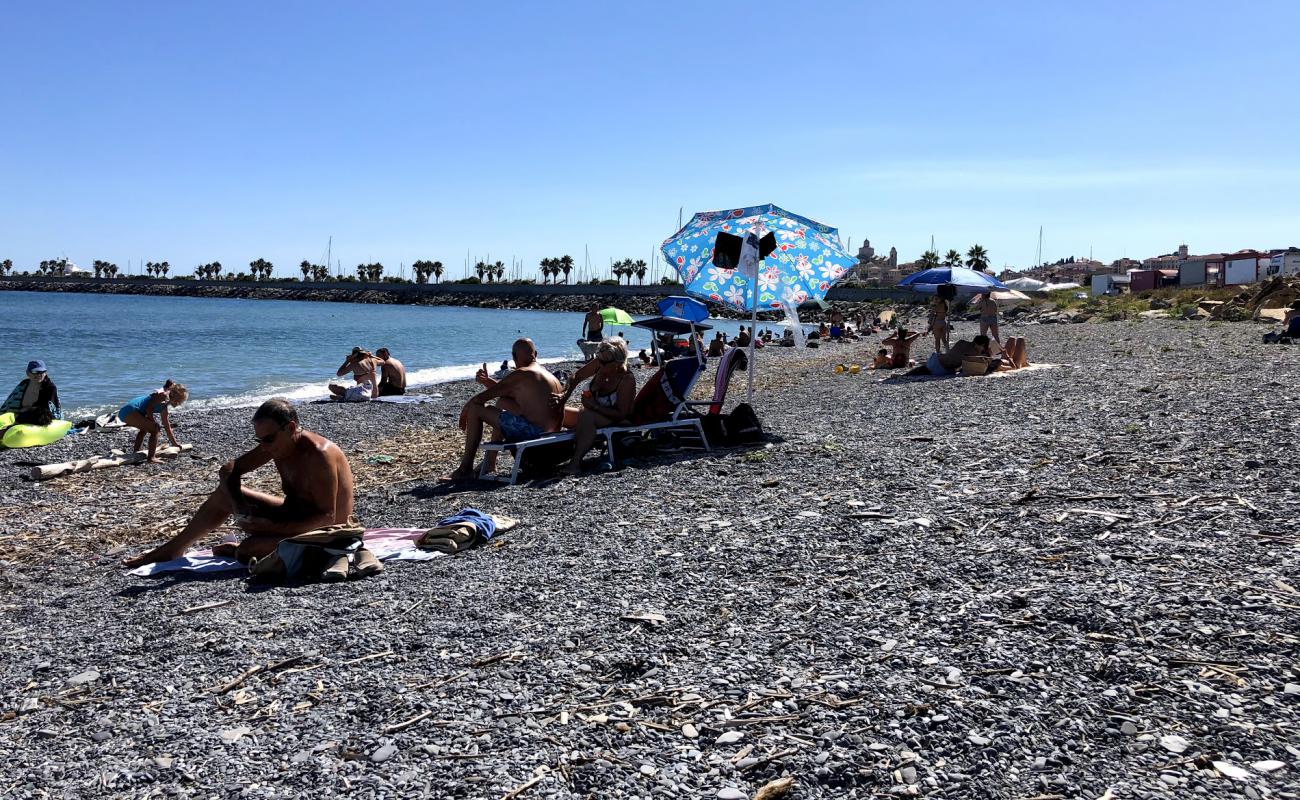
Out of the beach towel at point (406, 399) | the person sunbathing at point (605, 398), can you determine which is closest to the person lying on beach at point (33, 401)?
the beach towel at point (406, 399)

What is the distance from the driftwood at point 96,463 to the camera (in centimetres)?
966

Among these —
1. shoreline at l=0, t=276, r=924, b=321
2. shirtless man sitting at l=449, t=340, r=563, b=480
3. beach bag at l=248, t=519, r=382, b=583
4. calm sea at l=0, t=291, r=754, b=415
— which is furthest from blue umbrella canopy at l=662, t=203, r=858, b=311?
shoreline at l=0, t=276, r=924, b=321

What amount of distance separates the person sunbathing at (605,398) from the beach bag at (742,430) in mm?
937

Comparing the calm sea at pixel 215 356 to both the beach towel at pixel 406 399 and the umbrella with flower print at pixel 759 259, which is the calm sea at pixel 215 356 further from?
the umbrella with flower print at pixel 759 259

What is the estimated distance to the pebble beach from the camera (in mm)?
2965

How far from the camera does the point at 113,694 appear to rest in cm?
377

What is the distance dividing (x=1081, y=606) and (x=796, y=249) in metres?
6.60

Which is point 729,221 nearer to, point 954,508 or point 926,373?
point 954,508

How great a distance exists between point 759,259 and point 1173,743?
748 centimetres

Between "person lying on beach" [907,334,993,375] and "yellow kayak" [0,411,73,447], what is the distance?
1235cm

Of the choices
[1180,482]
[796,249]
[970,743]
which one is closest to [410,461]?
[796,249]

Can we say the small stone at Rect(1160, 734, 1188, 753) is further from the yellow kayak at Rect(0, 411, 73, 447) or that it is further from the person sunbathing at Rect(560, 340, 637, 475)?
the yellow kayak at Rect(0, 411, 73, 447)

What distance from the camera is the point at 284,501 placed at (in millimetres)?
5777

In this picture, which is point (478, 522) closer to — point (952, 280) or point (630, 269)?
point (952, 280)
